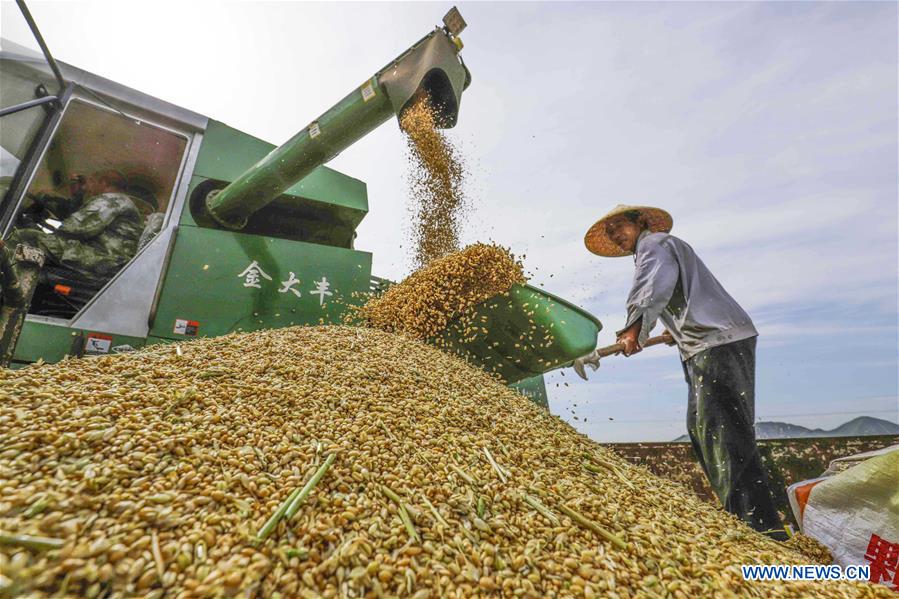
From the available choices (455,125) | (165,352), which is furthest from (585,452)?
(455,125)

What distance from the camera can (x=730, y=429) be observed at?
230cm

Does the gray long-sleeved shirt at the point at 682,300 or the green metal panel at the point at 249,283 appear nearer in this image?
the gray long-sleeved shirt at the point at 682,300

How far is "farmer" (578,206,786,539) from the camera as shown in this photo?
86.1 inches

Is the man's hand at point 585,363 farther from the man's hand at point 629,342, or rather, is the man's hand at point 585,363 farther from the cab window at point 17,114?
the cab window at point 17,114

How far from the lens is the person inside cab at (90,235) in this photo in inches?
105

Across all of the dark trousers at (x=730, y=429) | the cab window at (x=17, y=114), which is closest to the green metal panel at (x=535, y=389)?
the dark trousers at (x=730, y=429)

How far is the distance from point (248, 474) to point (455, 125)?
2.58 metres

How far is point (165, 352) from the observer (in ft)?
6.68

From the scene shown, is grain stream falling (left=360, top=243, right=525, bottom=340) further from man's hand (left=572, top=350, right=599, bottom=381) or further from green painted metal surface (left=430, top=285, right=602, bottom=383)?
man's hand (left=572, top=350, right=599, bottom=381)

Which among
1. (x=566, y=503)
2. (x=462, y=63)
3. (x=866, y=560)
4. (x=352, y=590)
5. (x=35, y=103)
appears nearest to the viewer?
(x=352, y=590)

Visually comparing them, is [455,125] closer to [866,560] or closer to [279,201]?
[279,201]

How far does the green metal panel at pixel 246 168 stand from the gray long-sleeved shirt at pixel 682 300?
7.56 ft

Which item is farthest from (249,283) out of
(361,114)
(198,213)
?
(361,114)

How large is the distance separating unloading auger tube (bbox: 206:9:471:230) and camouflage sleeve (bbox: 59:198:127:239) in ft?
1.89
